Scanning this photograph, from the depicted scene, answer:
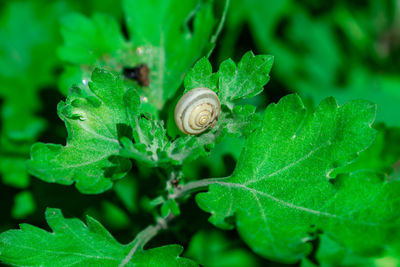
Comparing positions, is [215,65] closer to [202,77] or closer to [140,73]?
[140,73]

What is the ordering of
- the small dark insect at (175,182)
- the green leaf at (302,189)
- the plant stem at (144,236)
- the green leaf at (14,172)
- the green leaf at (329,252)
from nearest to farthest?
the green leaf at (302,189)
the plant stem at (144,236)
the small dark insect at (175,182)
the green leaf at (329,252)
the green leaf at (14,172)

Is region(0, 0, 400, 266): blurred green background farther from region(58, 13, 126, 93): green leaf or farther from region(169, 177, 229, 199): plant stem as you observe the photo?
region(169, 177, 229, 199): plant stem

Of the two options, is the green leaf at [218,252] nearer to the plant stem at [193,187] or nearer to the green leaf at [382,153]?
the plant stem at [193,187]

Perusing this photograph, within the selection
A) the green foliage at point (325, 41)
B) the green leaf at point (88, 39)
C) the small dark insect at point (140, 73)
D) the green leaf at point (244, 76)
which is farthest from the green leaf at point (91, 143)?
the green foliage at point (325, 41)

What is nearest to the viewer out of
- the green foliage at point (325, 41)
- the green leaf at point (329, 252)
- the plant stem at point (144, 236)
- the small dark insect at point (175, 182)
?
the plant stem at point (144, 236)

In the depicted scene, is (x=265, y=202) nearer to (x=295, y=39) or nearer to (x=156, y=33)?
(x=156, y=33)

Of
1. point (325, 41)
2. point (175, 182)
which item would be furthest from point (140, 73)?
point (325, 41)
